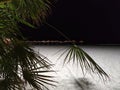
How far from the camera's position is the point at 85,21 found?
15.4 feet

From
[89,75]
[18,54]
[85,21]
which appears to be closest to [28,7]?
[18,54]

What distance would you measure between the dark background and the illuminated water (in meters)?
0.19

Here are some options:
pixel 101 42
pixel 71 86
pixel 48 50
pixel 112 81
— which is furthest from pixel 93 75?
pixel 101 42

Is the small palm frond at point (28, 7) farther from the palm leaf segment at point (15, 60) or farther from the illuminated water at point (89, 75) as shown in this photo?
the illuminated water at point (89, 75)

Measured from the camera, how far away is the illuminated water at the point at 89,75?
2.83 m

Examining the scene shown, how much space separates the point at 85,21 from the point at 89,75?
1598mm

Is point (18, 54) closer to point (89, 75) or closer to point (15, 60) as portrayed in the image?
point (15, 60)

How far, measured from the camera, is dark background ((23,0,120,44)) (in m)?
4.59

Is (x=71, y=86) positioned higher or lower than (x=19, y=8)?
lower

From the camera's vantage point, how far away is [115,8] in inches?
183

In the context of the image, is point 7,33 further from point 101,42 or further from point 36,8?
point 101,42

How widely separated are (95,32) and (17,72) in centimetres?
332

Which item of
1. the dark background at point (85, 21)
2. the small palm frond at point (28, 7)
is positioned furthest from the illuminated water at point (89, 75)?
the small palm frond at point (28, 7)

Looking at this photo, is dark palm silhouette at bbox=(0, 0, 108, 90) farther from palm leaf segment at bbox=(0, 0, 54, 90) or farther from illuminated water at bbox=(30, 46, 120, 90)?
illuminated water at bbox=(30, 46, 120, 90)
